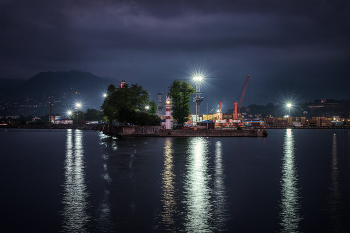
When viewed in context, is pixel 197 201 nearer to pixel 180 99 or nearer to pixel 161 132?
pixel 161 132

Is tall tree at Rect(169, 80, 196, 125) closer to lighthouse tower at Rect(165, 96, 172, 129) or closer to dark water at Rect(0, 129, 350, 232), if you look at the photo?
lighthouse tower at Rect(165, 96, 172, 129)

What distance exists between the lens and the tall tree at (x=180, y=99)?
377ft

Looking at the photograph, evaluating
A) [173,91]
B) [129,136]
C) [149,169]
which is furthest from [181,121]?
[149,169]

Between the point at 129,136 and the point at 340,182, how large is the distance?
266 ft

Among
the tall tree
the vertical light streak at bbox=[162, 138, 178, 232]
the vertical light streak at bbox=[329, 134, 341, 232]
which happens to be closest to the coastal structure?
the tall tree

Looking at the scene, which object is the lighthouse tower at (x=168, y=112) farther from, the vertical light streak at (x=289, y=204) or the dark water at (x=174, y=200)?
the vertical light streak at (x=289, y=204)

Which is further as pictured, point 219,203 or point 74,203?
point 219,203

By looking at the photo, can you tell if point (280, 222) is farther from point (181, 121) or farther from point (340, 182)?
point (181, 121)

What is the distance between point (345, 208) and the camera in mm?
17906

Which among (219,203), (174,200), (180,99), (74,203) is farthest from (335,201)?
(180,99)

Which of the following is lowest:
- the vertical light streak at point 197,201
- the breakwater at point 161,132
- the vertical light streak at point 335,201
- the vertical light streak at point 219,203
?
the vertical light streak at point 335,201

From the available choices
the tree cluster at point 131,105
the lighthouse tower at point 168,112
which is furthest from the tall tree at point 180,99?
the lighthouse tower at point 168,112

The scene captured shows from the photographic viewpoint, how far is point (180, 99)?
11581 cm

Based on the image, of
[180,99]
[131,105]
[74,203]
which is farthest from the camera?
[180,99]
